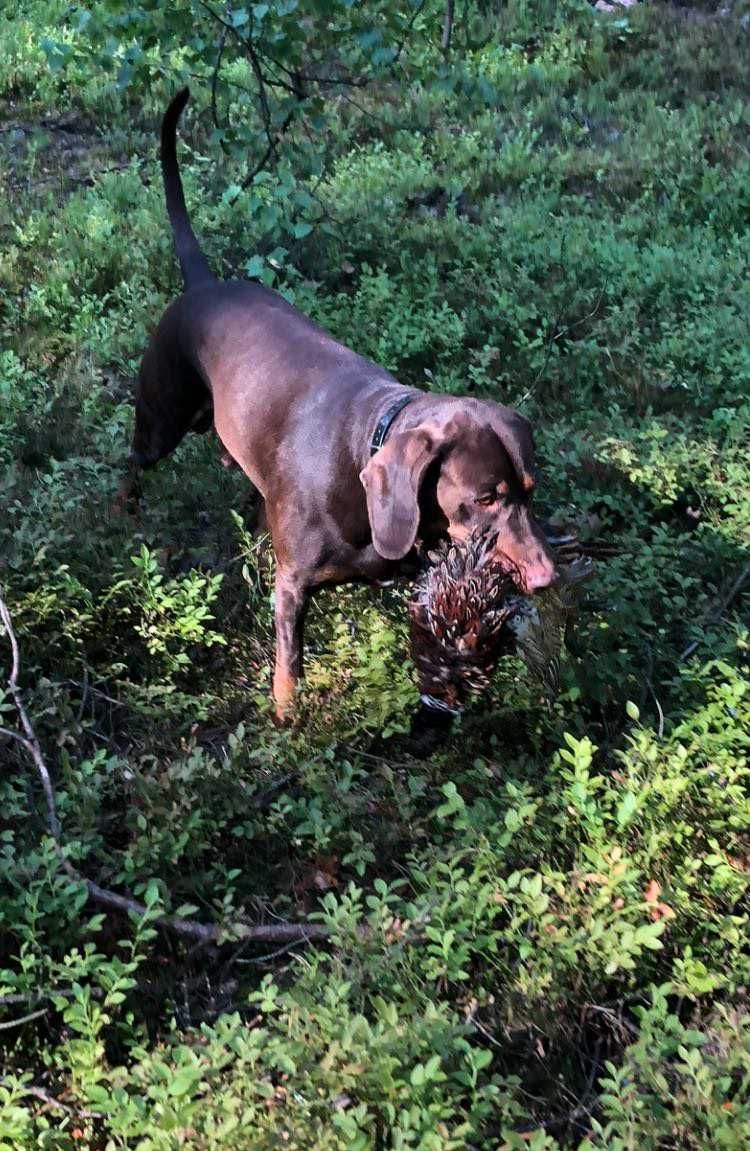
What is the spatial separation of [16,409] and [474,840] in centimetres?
346

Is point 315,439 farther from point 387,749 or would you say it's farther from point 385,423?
point 387,749

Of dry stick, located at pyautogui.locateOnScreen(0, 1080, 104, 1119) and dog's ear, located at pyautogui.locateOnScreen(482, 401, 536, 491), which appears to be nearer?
dry stick, located at pyautogui.locateOnScreen(0, 1080, 104, 1119)

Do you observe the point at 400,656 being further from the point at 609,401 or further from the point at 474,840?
the point at 609,401

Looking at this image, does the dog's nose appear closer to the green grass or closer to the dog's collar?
the green grass

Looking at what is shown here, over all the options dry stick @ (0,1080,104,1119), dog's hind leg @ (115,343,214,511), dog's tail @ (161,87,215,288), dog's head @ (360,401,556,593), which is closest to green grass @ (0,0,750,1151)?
dry stick @ (0,1080,104,1119)

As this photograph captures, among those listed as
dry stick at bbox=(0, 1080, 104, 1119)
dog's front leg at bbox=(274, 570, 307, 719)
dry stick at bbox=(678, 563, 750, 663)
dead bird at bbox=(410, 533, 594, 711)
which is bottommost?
dry stick at bbox=(0, 1080, 104, 1119)

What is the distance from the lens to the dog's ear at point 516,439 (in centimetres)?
298

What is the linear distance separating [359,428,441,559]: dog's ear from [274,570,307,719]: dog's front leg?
504 millimetres

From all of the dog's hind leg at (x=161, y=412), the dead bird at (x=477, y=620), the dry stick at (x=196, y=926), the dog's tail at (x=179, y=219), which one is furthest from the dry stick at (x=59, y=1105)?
the dog's tail at (x=179, y=219)

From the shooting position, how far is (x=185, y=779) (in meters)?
2.74

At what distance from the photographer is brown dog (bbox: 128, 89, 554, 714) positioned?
9.64 feet

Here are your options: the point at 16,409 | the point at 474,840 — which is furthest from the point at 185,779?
the point at 16,409

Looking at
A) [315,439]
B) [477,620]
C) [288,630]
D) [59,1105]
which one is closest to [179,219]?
[315,439]

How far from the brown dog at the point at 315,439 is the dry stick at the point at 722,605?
706 mm
